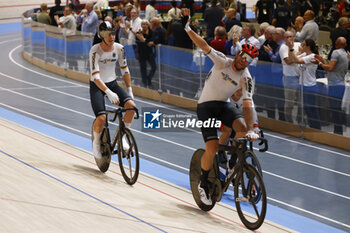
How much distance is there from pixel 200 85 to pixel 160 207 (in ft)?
20.1

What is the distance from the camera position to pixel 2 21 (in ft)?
104

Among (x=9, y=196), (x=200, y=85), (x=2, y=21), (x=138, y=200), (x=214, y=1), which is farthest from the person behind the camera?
(x=2, y=21)

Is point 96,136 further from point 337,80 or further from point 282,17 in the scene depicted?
point 282,17

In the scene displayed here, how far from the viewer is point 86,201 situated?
6.16 meters

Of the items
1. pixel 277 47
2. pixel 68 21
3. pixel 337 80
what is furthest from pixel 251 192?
pixel 68 21

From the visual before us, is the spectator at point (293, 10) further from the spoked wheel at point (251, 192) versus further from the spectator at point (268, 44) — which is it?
the spoked wheel at point (251, 192)

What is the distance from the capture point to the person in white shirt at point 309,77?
1009cm

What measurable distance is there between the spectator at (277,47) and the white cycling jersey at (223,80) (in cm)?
483

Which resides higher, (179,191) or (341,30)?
(341,30)

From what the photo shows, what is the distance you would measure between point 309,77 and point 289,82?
1.40 ft

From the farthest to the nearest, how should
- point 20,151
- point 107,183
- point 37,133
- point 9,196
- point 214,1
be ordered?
point 214,1
point 37,133
point 20,151
point 107,183
point 9,196

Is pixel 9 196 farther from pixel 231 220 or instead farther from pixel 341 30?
pixel 341 30

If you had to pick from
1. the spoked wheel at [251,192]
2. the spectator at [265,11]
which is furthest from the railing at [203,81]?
the spectator at [265,11]

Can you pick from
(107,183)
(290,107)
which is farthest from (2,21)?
(107,183)
